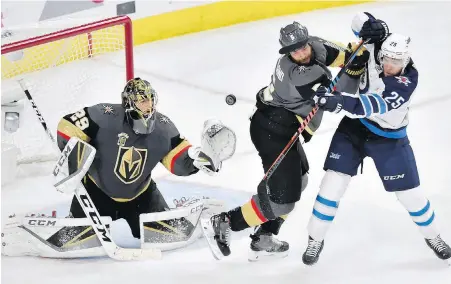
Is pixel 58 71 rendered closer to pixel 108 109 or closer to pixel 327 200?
pixel 108 109

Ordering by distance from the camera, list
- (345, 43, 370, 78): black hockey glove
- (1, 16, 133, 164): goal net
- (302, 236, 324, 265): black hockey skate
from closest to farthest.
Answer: (345, 43, 370, 78): black hockey glove, (302, 236, 324, 265): black hockey skate, (1, 16, 133, 164): goal net

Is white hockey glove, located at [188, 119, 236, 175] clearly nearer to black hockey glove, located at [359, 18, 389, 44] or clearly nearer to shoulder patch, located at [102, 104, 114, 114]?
shoulder patch, located at [102, 104, 114, 114]

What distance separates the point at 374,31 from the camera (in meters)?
A: 3.77

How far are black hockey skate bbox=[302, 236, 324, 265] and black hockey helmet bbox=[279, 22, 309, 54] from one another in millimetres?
751

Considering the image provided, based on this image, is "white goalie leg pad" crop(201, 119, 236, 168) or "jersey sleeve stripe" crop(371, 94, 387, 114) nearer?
"jersey sleeve stripe" crop(371, 94, 387, 114)

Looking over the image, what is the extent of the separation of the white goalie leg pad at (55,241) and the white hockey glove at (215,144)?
1.51 ft

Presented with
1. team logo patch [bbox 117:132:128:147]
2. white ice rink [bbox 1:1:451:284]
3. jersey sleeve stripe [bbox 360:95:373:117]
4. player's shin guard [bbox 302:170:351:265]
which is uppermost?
jersey sleeve stripe [bbox 360:95:373:117]

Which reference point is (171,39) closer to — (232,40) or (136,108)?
(232,40)

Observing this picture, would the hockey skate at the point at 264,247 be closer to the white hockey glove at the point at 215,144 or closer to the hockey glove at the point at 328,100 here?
the white hockey glove at the point at 215,144

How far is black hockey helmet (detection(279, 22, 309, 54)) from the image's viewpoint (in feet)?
12.2

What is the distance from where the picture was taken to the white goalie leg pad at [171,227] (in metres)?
4.06

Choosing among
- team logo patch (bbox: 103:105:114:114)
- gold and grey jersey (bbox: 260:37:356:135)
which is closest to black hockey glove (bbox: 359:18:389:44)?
gold and grey jersey (bbox: 260:37:356:135)

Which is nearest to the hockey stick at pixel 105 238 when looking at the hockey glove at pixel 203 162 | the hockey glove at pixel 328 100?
the hockey glove at pixel 203 162

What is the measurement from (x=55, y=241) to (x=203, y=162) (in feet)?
2.17
